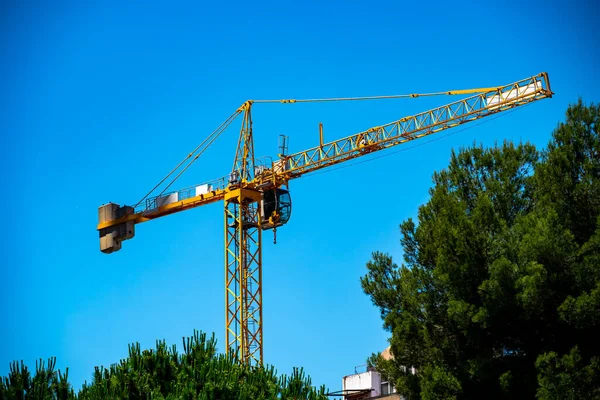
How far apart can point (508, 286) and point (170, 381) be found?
14.1 meters

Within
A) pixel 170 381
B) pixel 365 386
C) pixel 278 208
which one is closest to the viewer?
pixel 170 381

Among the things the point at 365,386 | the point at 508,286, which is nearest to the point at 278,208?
the point at 365,386

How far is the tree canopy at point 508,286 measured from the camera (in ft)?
125

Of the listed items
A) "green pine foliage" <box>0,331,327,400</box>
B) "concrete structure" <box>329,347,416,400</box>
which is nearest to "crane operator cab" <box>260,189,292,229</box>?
"concrete structure" <box>329,347,416,400</box>

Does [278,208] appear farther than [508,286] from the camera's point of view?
Yes

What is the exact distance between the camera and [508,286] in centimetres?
3900

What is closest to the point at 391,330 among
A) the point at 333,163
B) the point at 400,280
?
the point at 400,280

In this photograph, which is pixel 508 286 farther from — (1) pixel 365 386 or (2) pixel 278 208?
(2) pixel 278 208

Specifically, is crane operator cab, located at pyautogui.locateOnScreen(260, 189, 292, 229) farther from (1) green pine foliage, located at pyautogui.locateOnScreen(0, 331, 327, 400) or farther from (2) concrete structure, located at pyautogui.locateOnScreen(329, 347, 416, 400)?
(1) green pine foliage, located at pyautogui.locateOnScreen(0, 331, 327, 400)

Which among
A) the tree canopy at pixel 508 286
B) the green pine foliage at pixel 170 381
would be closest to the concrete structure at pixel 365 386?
the tree canopy at pixel 508 286

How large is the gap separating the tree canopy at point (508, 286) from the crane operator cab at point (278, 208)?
2186 centimetres

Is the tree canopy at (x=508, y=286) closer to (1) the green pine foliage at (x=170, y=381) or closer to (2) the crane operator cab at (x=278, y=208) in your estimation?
(1) the green pine foliage at (x=170, y=381)

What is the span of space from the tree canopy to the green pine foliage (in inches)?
373

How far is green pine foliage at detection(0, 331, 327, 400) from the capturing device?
104 ft
